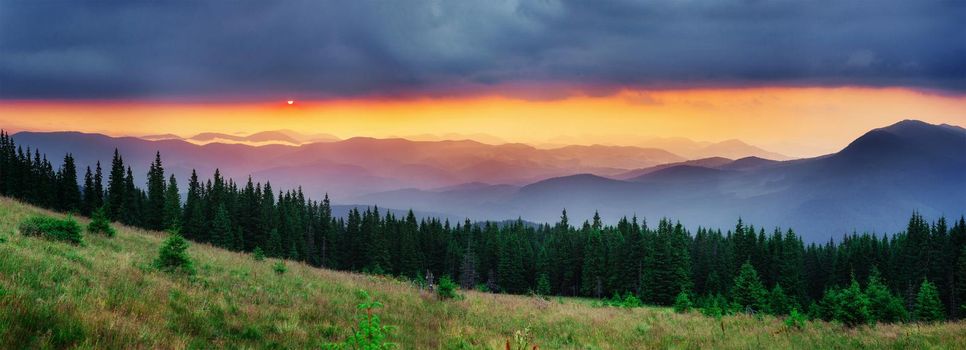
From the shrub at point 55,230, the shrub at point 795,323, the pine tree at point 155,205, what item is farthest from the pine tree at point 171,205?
the shrub at point 795,323

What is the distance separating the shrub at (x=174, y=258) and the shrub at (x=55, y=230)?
4.82 m

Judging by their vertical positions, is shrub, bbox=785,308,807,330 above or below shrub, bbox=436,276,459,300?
below

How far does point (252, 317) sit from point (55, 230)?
12041 millimetres

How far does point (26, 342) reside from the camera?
7.96 metres

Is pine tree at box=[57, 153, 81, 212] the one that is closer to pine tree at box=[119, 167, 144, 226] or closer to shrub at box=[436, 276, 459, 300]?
pine tree at box=[119, 167, 144, 226]

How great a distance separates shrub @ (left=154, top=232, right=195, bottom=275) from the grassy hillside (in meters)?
0.45

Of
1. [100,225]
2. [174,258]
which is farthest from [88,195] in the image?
[174,258]

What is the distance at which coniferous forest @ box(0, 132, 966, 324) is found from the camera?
258 ft

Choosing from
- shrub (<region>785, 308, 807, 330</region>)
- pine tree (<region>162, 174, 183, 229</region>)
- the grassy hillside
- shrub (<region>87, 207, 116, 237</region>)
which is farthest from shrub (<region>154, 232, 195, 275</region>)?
pine tree (<region>162, 174, 183, 229</region>)

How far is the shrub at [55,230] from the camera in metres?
19.7

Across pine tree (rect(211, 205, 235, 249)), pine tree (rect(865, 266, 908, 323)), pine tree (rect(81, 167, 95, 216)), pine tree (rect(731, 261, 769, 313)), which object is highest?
pine tree (rect(81, 167, 95, 216))

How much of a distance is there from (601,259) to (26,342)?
88.4m

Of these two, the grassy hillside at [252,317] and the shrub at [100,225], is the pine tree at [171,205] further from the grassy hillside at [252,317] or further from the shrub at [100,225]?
the grassy hillside at [252,317]

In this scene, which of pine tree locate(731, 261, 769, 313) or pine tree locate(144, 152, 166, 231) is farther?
pine tree locate(144, 152, 166, 231)
